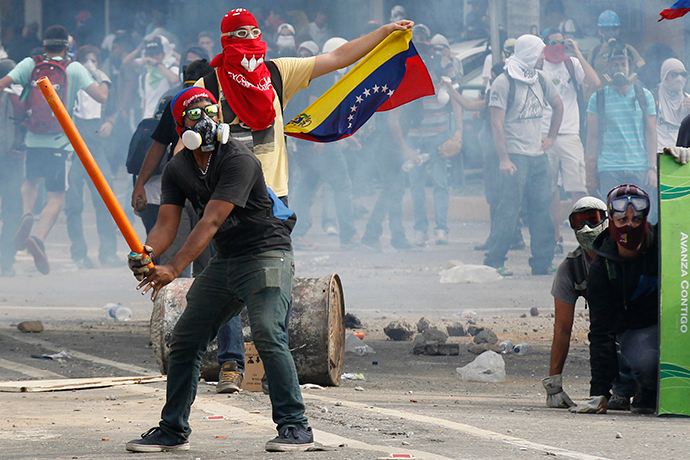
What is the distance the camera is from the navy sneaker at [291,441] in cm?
335

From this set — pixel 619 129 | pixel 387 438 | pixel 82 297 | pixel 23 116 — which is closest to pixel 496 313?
pixel 619 129

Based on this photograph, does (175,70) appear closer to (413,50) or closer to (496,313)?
(496,313)

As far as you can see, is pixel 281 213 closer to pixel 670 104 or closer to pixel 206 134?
pixel 206 134

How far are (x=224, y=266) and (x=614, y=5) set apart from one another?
9.14 metres

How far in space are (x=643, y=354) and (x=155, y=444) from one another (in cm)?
244

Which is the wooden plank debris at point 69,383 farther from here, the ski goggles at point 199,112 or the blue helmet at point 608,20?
the blue helmet at point 608,20

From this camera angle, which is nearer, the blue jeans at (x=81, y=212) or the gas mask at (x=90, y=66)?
the blue jeans at (x=81, y=212)

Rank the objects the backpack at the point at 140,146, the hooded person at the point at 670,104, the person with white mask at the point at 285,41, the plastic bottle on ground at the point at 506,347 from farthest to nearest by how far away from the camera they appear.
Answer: the person with white mask at the point at 285,41, the hooded person at the point at 670,104, the plastic bottle on ground at the point at 506,347, the backpack at the point at 140,146

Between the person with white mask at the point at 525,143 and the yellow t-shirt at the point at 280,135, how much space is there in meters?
6.35

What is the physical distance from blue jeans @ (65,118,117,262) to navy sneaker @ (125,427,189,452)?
8.38m

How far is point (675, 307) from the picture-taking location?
443cm

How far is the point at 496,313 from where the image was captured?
8.66 m

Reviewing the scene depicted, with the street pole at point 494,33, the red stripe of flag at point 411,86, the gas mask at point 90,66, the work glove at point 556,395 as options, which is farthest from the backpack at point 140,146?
the gas mask at point 90,66

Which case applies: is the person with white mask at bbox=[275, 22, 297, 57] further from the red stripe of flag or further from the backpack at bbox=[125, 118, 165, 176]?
the red stripe of flag
